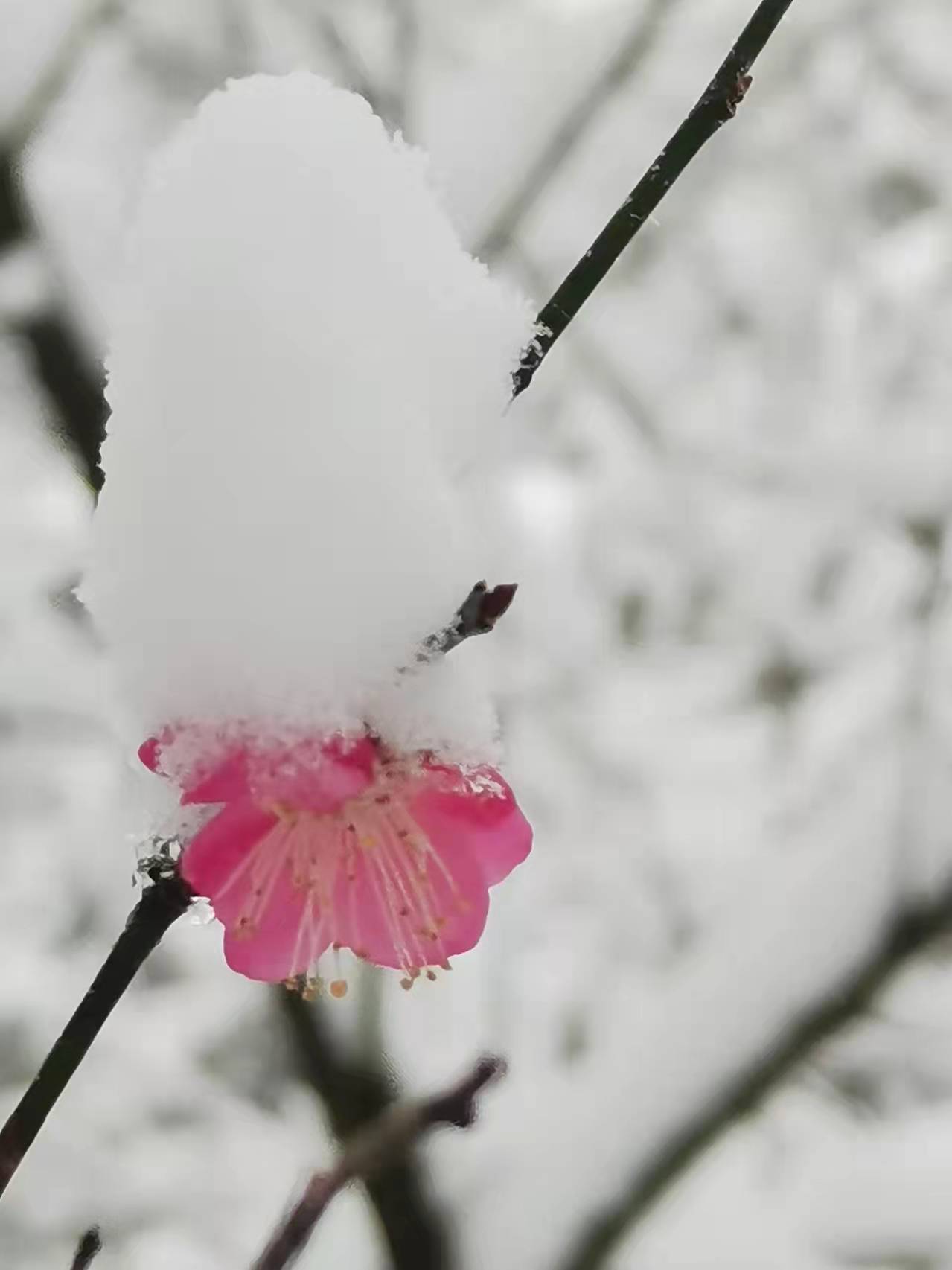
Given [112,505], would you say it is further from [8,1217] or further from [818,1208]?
[8,1217]

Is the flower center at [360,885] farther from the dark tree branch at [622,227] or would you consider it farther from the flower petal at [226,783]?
the dark tree branch at [622,227]

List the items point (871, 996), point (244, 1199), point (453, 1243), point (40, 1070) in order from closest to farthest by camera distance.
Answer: point (40, 1070) < point (871, 996) < point (453, 1243) < point (244, 1199)

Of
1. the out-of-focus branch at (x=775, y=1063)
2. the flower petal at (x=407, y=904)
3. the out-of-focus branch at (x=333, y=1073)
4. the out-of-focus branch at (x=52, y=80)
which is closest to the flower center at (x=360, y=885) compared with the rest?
the flower petal at (x=407, y=904)

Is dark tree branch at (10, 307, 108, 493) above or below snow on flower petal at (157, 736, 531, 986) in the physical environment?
above

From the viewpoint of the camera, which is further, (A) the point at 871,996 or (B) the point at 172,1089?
(B) the point at 172,1089

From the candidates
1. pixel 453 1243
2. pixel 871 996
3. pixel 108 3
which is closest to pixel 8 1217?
pixel 453 1243

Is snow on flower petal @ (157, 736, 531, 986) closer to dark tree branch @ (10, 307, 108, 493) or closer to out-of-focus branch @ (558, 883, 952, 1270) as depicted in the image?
out-of-focus branch @ (558, 883, 952, 1270)

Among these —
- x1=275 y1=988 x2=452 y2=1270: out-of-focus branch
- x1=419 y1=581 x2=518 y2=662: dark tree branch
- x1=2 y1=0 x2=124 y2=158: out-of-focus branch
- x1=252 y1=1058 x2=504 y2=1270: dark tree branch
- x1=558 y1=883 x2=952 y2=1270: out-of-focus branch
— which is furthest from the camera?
x1=275 y1=988 x2=452 y2=1270: out-of-focus branch

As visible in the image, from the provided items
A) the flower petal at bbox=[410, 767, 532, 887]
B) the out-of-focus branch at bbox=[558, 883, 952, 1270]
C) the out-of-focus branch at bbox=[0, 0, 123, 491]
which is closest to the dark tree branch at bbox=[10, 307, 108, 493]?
the out-of-focus branch at bbox=[0, 0, 123, 491]
